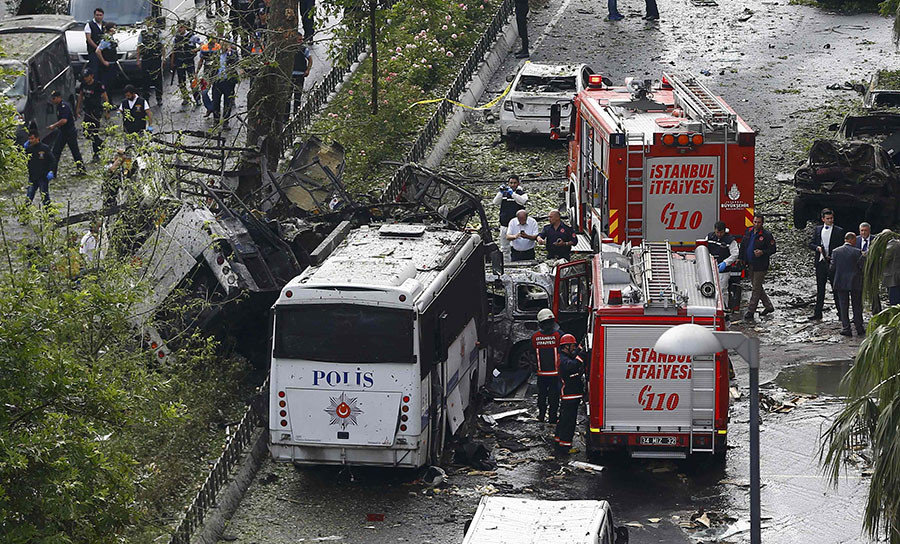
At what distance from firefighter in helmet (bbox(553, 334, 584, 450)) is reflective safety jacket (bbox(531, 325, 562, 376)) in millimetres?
311

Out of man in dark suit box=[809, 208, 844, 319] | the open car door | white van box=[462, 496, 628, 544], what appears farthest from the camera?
man in dark suit box=[809, 208, 844, 319]

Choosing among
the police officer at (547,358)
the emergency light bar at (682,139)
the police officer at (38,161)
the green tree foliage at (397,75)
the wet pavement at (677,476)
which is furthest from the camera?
the green tree foliage at (397,75)

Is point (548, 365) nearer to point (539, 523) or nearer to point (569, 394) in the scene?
point (569, 394)

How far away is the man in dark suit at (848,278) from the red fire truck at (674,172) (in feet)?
5.37

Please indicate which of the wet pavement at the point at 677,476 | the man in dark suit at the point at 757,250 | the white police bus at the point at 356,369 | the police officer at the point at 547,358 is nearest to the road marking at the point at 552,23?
the wet pavement at the point at 677,476

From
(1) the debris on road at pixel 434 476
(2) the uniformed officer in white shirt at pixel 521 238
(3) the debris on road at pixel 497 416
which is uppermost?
(2) the uniformed officer in white shirt at pixel 521 238

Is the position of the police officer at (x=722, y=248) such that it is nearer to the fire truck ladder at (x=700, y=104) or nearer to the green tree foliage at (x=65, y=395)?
the fire truck ladder at (x=700, y=104)

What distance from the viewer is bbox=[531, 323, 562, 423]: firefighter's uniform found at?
64.4 ft

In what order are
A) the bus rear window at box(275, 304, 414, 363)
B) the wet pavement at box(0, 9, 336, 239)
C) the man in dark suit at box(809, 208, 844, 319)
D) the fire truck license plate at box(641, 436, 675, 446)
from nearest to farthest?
the bus rear window at box(275, 304, 414, 363)
the fire truck license plate at box(641, 436, 675, 446)
the man in dark suit at box(809, 208, 844, 319)
the wet pavement at box(0, 9, 336, 239)

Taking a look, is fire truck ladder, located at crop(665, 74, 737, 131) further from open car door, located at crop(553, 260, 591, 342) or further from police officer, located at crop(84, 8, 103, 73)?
police officer, located at crop(84, 8, 103, 73)

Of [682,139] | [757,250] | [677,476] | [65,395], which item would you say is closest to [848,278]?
[757,250]

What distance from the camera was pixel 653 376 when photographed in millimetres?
17688

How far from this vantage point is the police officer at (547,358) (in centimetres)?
1962

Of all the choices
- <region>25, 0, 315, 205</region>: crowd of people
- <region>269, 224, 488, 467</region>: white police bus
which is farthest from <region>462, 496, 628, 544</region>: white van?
<region>25, 0, 315, 205</region>: crowd of people
